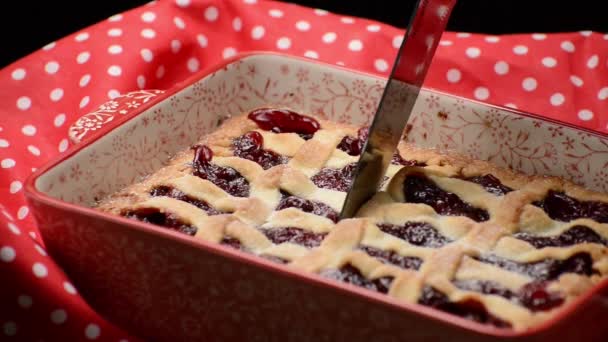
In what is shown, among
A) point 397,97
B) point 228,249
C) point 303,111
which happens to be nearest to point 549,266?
point 397,97

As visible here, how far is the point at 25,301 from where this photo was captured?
1.21m

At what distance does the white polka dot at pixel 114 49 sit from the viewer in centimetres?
192

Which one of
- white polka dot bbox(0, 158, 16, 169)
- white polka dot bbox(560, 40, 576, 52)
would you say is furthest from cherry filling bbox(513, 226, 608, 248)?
white polka dot bbox(0, 158, 16, 169)

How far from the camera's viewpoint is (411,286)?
3.67 ft

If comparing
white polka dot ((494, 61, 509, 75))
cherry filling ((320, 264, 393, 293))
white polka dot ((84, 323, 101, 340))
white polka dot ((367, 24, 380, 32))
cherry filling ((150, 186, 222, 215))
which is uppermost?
white polka dot ((494, 61, 509, 75))

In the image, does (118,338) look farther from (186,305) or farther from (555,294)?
(555,294)

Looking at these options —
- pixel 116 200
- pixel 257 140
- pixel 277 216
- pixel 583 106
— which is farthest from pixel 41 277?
pixel 583 106

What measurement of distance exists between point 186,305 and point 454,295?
39cm

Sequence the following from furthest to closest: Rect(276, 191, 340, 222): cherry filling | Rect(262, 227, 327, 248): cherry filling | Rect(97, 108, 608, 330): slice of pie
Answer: Rect(276, 191, 340, 222): cherry filling → Rect(262, 227, 327, 248): cherry filling → Rect(97, 108, 608, 330): slice of pie

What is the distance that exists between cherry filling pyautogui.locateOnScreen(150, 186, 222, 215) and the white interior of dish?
0.28ft

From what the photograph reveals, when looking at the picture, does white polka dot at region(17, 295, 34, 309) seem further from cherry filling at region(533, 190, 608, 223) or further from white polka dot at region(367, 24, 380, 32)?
white polka dot at region(367, 24, 380, 32)

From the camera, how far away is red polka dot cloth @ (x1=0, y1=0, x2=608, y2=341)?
1750 mm

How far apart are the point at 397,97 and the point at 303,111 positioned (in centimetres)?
47

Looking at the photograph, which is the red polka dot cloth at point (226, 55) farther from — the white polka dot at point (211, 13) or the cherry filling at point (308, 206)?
the cherry filling at point (308, 206)
